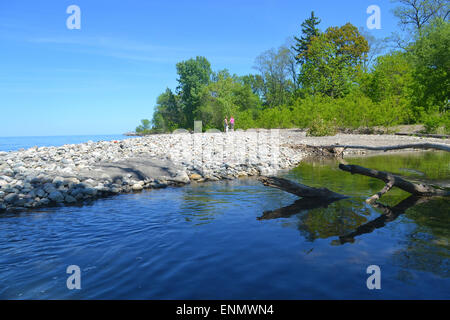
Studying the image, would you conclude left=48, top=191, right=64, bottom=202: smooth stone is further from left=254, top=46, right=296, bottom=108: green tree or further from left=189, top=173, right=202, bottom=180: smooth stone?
left=254, top=46, right=296, bottom=108: green tree

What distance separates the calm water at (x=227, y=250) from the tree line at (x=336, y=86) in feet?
48.3

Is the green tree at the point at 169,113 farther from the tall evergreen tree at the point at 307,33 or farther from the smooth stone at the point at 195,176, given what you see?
the smooth stone at the point at 195,176

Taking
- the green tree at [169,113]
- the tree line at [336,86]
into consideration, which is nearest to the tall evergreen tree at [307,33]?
the tree line at [336,86]

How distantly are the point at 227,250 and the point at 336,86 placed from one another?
43504 mm

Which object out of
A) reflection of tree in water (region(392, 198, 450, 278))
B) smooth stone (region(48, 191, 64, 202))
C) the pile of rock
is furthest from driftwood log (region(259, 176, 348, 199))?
smooth stone (region(48, 191, 64, 202))

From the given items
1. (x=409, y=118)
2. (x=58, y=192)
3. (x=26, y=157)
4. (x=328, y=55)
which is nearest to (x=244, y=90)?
(x=328, y=55)

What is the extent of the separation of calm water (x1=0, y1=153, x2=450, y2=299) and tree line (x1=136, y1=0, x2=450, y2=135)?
14.7m

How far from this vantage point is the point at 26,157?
16.3 metres

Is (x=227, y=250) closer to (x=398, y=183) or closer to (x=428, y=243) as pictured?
(x=428, y=243)

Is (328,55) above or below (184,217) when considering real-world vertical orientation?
above

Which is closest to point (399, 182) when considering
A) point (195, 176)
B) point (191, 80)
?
point (195, 176)

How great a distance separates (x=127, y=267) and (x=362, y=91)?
1485 inches

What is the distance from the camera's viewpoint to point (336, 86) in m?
43.7
